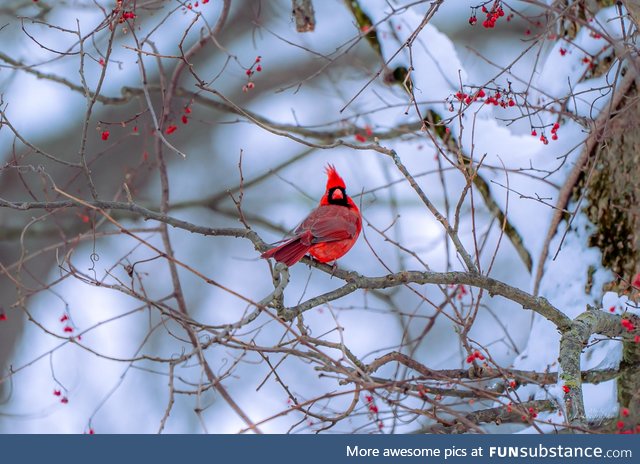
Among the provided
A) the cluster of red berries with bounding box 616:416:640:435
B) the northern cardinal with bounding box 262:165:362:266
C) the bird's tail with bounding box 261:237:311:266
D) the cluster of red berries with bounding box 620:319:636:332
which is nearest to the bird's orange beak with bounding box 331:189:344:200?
the northern cardinal with bounding box 262:165:362:266

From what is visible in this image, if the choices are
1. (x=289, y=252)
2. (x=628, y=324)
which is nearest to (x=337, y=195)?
(x=289, y=252)

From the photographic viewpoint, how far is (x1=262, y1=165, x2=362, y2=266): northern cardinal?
129 inches

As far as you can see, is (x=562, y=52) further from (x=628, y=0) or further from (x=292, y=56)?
(x=292, y=56)

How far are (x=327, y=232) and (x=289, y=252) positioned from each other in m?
0.46

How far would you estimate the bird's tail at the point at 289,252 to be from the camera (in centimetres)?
311

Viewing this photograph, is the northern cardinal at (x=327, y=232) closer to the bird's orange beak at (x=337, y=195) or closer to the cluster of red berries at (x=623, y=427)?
the bird's orange beak at (x=337, y=195)

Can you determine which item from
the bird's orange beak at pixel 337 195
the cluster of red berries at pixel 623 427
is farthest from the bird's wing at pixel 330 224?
the cluster of red berries at pixel 623 427

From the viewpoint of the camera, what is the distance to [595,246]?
3842mm

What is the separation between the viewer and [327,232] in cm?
366

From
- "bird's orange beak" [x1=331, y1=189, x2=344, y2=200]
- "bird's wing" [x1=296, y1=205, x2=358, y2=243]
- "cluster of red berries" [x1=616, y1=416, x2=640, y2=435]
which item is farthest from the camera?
"bird's orange beak" [x1=331, y1=189, x2=344, y2=200]

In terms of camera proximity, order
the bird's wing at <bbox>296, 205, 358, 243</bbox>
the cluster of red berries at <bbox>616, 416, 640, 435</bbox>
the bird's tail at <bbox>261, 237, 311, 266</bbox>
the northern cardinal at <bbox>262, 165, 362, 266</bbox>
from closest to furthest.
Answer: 1. the cluster of red berries at <bbox>616, 416, 640, 435</bbox>
2. the bird's tail at <bbox>261, 237, 311, 266</bbox>
3. the northern cardinal at <bbox>262, 165, 362, 266</bbox>
4. the bird's wing at <bbox>296, 205, 358, 243</bbox>

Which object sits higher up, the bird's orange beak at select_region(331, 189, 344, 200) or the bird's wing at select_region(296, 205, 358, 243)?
the bird's orange beak at select_region(331, 189, 344, 200)

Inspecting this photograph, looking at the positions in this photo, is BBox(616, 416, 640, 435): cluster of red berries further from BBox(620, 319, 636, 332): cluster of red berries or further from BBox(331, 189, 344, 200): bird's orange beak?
BBox(331, 189, 344, 200): bird's orange beak

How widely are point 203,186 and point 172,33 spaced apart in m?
1.49
